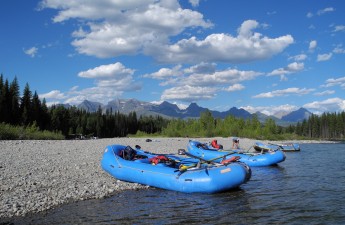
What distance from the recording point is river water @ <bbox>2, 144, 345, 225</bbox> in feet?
34.3

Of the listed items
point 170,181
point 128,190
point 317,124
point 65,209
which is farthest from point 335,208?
point 317,124

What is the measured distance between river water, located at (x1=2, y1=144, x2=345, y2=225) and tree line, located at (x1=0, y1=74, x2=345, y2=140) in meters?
33.9

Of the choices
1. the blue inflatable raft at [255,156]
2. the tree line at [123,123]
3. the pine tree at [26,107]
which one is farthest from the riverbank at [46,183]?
the pine tree at [26,107]

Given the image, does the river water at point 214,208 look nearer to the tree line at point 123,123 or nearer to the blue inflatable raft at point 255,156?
the blue inflatable raft at point 255,156

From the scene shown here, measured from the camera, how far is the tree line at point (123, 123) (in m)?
72.8

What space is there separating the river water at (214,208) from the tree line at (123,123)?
3387cm

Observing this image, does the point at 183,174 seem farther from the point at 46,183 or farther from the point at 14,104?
the point at 14,104

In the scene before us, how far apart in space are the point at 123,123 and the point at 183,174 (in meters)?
125

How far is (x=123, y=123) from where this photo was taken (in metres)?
138

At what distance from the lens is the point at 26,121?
73.8 m

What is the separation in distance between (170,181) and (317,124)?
146 m

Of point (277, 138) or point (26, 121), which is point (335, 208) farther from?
point (277, 138)

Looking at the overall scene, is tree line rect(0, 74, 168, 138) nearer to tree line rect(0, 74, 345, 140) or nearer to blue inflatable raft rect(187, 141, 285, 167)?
tree line rect(0, 74, 345, 140)

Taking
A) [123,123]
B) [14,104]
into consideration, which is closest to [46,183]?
[14,104]
